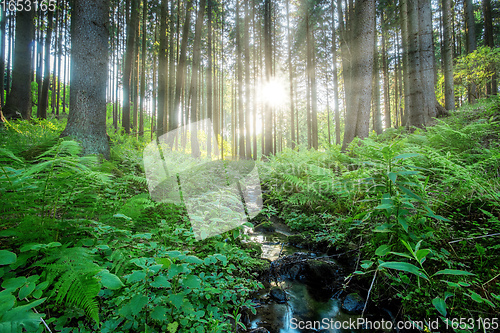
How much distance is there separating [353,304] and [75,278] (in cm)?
275

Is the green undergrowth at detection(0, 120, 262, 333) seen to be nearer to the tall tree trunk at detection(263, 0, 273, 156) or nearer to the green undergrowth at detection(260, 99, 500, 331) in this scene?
the green undergrowth at detection(260, 99, 500, 331)

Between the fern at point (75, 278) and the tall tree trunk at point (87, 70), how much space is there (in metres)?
3.87

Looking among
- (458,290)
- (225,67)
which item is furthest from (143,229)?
(225,67)

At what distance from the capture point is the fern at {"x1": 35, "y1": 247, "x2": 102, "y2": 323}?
4.14 ft

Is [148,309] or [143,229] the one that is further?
[143,229]

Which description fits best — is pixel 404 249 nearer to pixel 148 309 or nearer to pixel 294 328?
pixel 294 328

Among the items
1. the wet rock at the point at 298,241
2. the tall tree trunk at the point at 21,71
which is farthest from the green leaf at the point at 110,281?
the tall tree trunk at the point at 21,71

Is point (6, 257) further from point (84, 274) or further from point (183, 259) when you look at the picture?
point (183, 259)

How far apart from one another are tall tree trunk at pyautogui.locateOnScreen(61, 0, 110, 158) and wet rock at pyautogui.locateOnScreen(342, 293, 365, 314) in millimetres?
5482

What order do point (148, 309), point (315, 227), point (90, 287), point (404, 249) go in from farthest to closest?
point (315, 227) → point (404, 249) → point (148, 309) → point (90, 287)

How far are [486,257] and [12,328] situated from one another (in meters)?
3.34

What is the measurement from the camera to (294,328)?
217cm

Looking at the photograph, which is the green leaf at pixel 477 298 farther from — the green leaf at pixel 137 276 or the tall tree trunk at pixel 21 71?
the tall tree trunk at pixel 21 71

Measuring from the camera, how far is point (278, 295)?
2570mm
